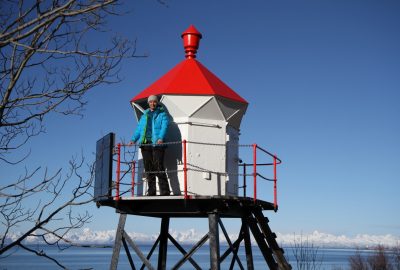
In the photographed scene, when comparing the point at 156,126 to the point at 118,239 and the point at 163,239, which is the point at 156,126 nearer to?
the point at 118,239

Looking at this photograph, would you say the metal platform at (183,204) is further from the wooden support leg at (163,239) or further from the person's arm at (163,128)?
the wooden support leg at (163,239)

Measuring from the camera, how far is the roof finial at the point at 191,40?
48.2 ft

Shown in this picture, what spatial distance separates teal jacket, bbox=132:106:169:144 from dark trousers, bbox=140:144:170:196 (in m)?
0.21

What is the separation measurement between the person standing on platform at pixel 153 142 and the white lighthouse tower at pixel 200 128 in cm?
40

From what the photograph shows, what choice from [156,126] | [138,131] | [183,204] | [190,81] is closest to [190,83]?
[190,81]

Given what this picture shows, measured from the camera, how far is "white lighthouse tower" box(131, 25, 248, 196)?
41.8ft

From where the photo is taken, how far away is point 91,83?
7.89 m

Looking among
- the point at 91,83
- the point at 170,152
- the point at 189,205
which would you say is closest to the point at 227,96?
the point at 170,152

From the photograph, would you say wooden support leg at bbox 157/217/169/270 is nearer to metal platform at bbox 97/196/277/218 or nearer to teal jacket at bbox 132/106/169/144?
metal platform at bbox 97/196/277/218

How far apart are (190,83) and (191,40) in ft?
5.52

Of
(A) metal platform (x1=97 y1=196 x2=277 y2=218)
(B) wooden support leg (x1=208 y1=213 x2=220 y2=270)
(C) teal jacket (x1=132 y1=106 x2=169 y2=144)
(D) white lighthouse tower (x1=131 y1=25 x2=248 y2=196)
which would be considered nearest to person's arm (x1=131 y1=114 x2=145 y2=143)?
(C) teal jacket (x1=132 y1=106 x2=169 y2=144)

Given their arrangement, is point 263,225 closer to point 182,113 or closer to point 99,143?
point 182,113

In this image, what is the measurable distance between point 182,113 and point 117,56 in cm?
551

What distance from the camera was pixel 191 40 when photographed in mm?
14727
